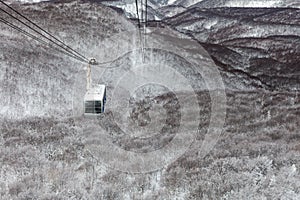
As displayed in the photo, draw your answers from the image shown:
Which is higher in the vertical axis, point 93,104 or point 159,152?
point 93,104

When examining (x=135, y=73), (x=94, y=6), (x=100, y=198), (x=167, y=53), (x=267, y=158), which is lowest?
(x=100, y=198)

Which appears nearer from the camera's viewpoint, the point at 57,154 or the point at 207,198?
the point at 207,198

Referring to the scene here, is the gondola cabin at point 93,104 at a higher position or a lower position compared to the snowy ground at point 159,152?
higher

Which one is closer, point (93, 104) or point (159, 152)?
point (159, 152)

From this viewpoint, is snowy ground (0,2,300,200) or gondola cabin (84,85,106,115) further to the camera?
gondola cabin (84,85,106,115)

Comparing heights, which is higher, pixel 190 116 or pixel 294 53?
pixel 294 53

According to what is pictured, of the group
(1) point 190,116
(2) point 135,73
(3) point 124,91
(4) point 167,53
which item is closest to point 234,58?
(4) point 167,53

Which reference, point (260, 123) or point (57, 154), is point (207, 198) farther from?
point (260, 123)

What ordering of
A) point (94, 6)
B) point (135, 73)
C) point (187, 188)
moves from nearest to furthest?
1. point (187, 188)
2. point (135, 73)
3. point (94, 6)

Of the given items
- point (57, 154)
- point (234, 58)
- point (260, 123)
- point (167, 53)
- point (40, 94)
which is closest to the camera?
point (57, 154)

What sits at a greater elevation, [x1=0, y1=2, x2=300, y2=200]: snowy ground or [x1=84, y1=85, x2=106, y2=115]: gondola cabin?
[x1=84, y1=85, x2=106, y2=115]: gondola cabin

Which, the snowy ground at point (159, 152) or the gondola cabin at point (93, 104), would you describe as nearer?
the snowy ground at point (159, 152)
